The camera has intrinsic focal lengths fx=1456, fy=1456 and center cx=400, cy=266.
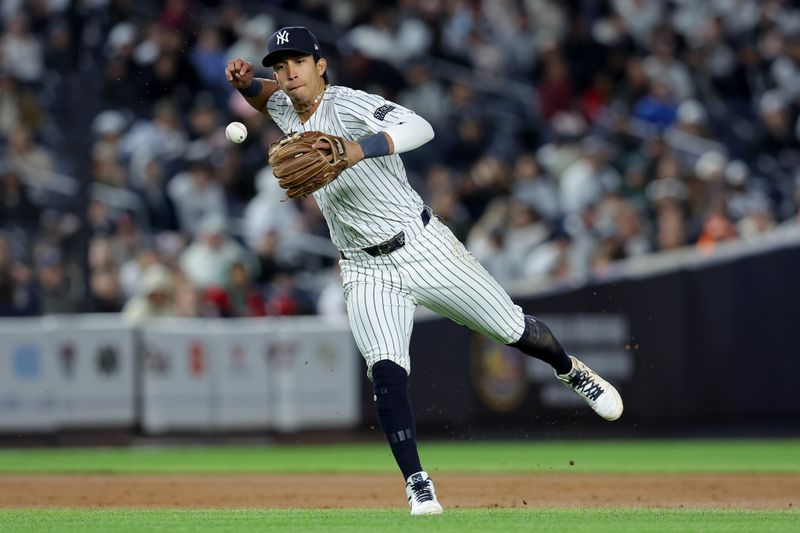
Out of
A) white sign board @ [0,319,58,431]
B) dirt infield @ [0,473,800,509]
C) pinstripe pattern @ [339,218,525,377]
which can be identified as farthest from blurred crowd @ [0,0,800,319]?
pinstripe pattern @ [339,218,525,377]

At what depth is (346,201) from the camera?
6.85 m

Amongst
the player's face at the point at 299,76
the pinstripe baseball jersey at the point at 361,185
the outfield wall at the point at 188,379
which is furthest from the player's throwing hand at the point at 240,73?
the outfield wall at the point at 188,379

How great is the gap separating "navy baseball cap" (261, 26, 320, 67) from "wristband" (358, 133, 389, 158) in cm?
60

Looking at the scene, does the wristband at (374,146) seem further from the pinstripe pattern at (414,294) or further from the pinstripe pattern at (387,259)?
the pinstripe pattern at (414,294)

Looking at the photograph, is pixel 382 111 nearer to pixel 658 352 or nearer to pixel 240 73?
pixel 240 73

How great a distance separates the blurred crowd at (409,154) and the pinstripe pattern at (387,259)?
21.4ft

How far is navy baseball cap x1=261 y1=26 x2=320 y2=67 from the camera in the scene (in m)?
6.72

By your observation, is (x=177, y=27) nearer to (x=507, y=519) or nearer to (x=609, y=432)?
(x=609, y=432)

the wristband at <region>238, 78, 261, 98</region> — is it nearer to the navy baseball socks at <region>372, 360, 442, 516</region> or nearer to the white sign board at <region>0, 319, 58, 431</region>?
the navy baseball socks at <region>372, 360, 442, 516</region>

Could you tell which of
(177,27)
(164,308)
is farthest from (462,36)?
(164,308)

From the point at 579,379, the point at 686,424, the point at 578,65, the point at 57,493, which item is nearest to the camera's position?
the point at 579,379

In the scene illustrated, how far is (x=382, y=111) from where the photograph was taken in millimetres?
6762

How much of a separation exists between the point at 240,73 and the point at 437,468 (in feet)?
15.7

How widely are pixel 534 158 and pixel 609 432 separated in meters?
4.06
